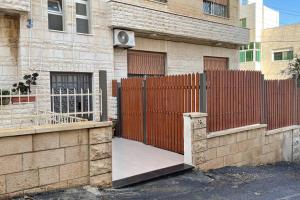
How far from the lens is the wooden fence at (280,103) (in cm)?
1095

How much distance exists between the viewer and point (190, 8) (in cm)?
1553

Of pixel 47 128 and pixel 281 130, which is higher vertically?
pixel 47 128

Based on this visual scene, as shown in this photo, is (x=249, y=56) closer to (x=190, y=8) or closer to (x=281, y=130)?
(x=190, y=8)

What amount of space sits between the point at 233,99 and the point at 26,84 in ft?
20.3

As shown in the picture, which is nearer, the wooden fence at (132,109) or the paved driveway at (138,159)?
the paved driveway at (138,159)

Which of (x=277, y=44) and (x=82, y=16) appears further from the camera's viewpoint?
(x=277, y=44)

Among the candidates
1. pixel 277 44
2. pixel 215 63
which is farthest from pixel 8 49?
pixel 277 44

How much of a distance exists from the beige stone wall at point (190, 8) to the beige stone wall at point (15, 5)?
4.09m

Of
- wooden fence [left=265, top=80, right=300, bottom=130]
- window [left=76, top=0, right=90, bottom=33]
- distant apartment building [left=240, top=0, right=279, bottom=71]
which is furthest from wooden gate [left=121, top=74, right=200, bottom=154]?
distant apartment building [left=240, top=0, right=279, bottom=71]

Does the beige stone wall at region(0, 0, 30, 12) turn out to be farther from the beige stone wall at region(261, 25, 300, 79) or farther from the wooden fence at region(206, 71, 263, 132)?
the beige stone wall at region(261, 25, 300, 79)

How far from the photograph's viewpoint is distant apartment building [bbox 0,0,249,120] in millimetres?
10086

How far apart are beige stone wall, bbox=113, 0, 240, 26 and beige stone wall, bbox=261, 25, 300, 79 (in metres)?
15.4

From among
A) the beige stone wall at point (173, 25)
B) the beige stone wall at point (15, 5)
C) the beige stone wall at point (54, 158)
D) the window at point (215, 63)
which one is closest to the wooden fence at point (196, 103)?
the beige stone wall at point (173, 25)

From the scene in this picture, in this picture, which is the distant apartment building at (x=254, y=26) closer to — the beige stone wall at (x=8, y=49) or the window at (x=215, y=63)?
the window at (x=215, y=63)
